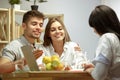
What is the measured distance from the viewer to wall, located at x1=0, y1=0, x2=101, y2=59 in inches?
165

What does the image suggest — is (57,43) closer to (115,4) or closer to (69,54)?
(69,54)

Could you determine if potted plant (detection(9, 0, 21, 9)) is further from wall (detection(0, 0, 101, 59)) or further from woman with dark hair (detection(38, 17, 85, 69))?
woman with dark hair (detection(38, 17, 85, 69))

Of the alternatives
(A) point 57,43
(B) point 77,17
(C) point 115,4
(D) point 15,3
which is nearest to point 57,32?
(A) point 57,43

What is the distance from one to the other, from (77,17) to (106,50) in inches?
113

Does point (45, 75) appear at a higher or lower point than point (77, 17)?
lower

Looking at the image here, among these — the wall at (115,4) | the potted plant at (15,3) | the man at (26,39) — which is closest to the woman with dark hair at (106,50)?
the man at (26,39)

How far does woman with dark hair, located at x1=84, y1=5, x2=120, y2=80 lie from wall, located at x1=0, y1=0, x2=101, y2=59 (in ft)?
8.57

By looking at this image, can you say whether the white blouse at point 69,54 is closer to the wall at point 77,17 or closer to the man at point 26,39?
the man at point 26,39

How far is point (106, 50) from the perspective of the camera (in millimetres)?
1445

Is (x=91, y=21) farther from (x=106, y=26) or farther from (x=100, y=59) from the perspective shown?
(x=100, y=59)

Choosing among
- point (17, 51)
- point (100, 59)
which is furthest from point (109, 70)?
point (17, 51)

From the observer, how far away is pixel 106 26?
1571 millimetres

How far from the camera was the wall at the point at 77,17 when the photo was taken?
4188 mm

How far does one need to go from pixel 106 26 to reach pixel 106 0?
2846 mm
